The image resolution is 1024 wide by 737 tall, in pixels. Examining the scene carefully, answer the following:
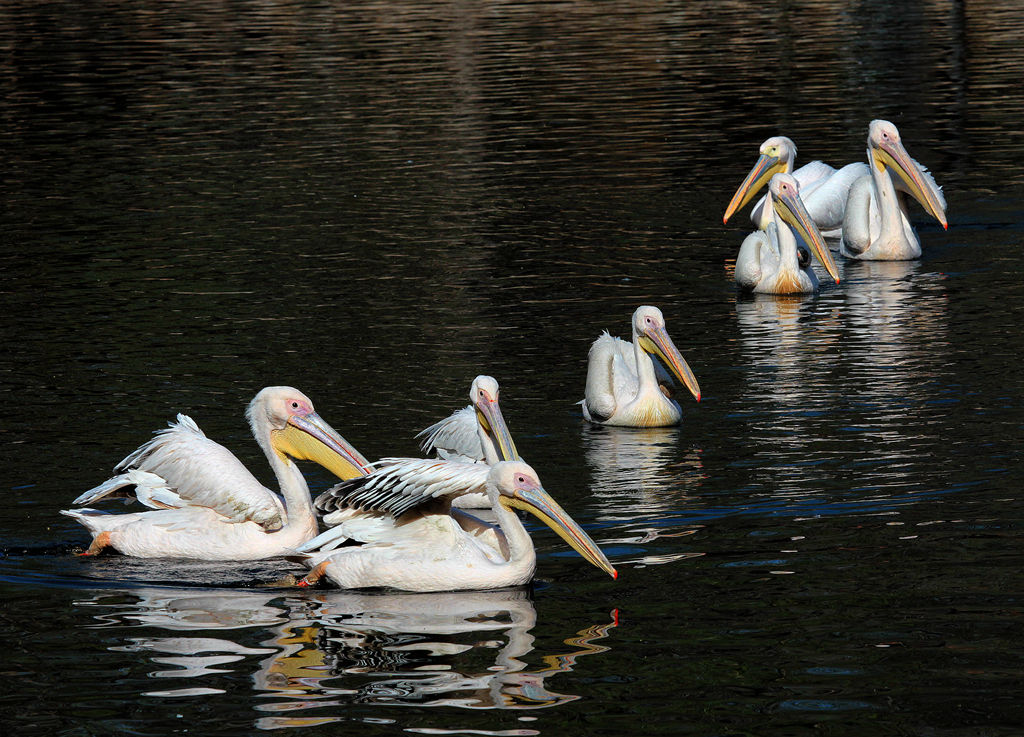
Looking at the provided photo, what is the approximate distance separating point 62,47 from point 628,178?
16.5 meters

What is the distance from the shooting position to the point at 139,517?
659 centimetres

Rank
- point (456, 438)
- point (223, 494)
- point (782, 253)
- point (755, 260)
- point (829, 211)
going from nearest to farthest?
1. point (223, 494)
2. point (456, 438)
3. point (755, 260)
4. point (782, 253)
5. point (829, 211)

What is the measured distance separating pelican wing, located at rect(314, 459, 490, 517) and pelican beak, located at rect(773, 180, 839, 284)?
5682 mm

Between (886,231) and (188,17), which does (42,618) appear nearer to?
(886,231)

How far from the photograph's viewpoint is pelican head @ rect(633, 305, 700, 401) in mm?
8234

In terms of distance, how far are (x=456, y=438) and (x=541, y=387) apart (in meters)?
1.56

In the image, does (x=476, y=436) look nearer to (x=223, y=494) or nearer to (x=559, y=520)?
(x=223, y=494)

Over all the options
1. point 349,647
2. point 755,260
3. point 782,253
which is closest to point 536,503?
point 349,647

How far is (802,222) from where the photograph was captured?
37.3 feet

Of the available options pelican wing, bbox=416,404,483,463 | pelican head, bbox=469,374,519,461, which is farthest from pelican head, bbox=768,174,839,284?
pelican head, bbox=469,374,519,461

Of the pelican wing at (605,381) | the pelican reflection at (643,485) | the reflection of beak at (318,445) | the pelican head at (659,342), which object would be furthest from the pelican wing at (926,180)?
the reflection of beak at (318,445)

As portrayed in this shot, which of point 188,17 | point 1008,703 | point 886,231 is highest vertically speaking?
point 188,17

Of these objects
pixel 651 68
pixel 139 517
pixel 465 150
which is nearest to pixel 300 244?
pixel 465 150

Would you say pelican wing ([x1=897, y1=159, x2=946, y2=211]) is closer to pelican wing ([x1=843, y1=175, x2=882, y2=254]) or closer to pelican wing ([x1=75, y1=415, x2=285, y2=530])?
pelican wing ([x1=843, y1=175, x2=882, y2=254])
